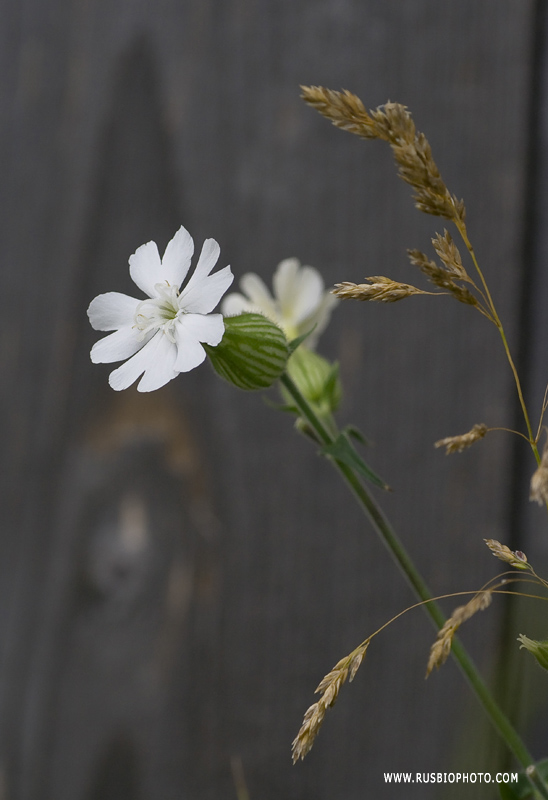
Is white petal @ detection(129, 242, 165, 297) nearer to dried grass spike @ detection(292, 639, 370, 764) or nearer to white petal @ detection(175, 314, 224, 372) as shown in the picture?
white petal @ detection(175, 314, 224, 372)

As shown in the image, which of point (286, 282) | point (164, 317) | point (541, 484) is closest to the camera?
point (541, 484)

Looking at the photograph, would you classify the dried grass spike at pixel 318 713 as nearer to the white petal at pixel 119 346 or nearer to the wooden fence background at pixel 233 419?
the white petal at pixel 119 346

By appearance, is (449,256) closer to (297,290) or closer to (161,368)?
(161,368)

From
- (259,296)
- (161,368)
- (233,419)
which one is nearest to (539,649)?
(161,368)

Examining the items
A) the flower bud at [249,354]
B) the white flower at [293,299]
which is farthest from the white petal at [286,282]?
the flower bud at [249,354]

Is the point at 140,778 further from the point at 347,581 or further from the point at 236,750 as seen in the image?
the point at 347,581

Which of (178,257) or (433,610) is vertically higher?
(178,257)

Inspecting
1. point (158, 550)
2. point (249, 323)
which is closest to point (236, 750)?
point (158, 550)
